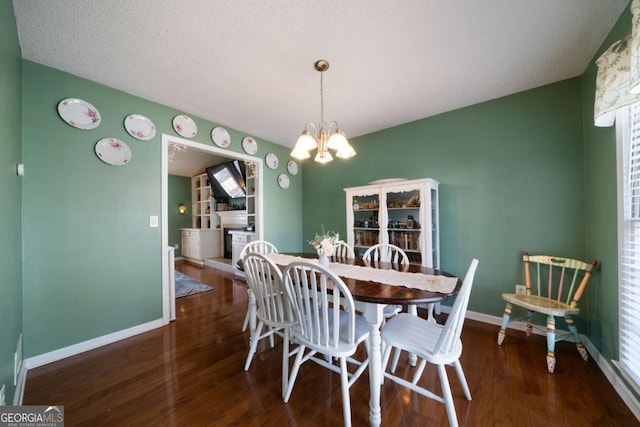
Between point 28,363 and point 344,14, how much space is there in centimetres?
334

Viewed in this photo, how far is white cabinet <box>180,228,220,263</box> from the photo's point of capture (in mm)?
5492

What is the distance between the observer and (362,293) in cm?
126

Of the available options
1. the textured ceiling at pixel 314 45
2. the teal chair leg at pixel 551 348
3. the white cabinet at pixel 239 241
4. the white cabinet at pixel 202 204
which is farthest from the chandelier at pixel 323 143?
the white cabinet at pixel 202 204

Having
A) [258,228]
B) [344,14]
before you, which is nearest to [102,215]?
[258,228]

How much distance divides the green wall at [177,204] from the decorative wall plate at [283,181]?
4.10m

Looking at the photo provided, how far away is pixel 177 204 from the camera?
20.8ft

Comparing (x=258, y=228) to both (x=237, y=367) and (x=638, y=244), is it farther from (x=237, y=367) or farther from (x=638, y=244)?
(x=638, y=244)

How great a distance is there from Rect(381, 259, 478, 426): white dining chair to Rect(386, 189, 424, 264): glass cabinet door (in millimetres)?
1307

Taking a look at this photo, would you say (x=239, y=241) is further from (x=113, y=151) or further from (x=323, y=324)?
(x=323, y=324)

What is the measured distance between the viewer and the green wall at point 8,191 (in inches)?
44.5

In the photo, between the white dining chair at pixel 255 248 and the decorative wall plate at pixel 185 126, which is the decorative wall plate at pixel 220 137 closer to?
the decorative wall plate at pixel 185 126

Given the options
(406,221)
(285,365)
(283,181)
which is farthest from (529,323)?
(283,181)

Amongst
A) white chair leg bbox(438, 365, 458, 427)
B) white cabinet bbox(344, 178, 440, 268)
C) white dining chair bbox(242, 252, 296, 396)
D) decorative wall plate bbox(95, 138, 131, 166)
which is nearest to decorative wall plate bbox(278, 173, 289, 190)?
white cabinet bbox(344, 178, 440, 268)

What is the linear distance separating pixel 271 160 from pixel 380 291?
2.92 metres
